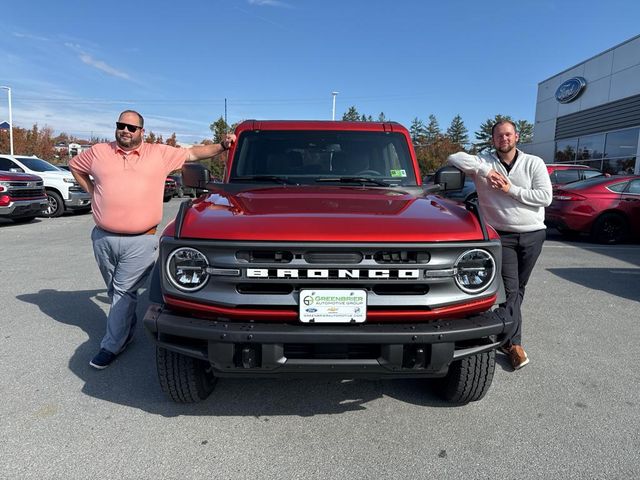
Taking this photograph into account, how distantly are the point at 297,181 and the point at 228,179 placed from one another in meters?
0.56

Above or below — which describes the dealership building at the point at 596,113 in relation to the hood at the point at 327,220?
above

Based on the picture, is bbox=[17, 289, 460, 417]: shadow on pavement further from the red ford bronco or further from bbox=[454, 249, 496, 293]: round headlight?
bbox=[454, 249, 496, 293]: round headlight

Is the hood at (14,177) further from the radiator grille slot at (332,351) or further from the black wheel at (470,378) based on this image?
the black wheel at (470,378)

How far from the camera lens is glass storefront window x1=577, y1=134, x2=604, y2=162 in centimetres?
2067

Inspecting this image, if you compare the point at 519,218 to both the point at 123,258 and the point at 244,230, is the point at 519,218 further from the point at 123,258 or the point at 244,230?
the point at 123,258

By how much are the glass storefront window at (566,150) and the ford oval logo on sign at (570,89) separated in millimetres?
2082

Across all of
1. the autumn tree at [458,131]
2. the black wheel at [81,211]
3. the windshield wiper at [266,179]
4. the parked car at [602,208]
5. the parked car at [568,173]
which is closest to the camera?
the windshield wiper at [266,179]

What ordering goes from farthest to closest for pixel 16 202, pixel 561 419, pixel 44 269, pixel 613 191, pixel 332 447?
pixel 16 202, pixel 613 191, pixel 44 269, pixel 561 419, pixel 332 447

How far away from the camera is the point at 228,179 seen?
361 cm

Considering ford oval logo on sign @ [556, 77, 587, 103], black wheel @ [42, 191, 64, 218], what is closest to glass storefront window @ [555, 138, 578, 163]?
ford oval logo on sign @ [556, 77, 587, 103]

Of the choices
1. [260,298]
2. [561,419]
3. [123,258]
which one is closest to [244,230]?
[260,298]

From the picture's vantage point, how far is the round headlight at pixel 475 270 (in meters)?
2.39

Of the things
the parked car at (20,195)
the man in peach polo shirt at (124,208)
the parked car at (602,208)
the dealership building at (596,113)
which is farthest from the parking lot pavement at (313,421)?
the dealership building at (596,113)

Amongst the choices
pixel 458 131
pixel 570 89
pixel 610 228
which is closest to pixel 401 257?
pixel 610 228
